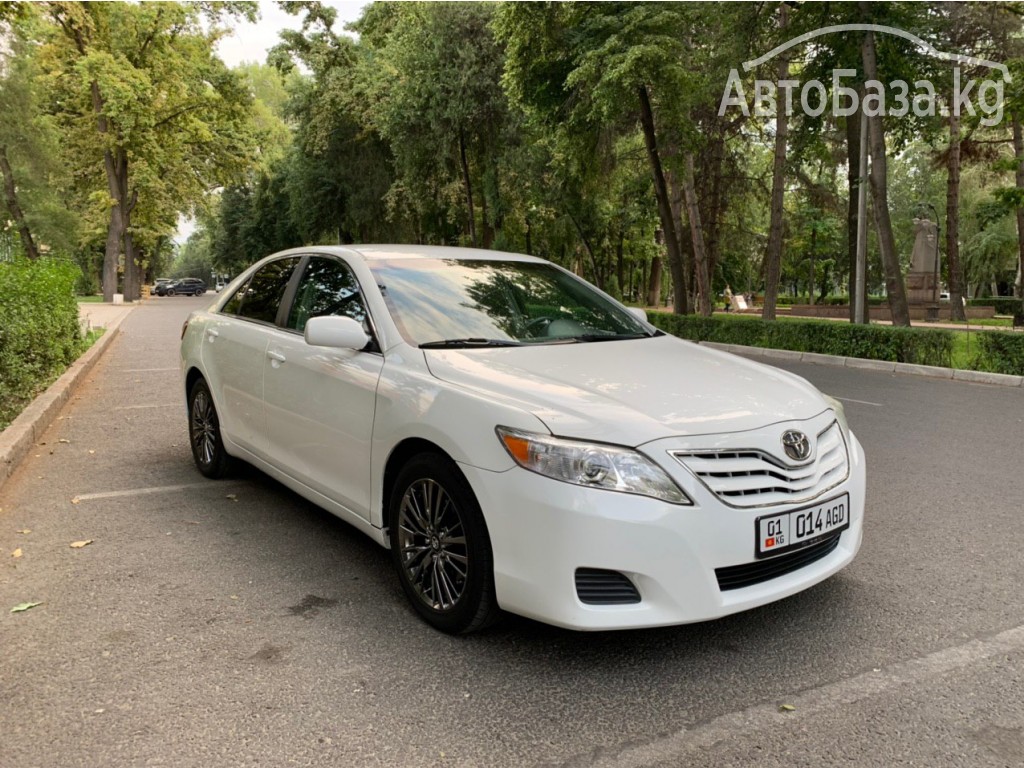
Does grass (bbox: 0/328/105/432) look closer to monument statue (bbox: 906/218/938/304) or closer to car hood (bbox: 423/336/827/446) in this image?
car hood (bbox: 423/336/827/446)

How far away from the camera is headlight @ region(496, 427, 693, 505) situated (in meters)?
2.86

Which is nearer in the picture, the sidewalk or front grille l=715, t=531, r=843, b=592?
front grille l=715, t=531, r=843, b=592

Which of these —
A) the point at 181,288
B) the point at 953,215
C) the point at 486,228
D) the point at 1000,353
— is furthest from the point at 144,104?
the point at 181,288

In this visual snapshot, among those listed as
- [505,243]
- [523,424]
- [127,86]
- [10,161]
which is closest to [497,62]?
[505,243]

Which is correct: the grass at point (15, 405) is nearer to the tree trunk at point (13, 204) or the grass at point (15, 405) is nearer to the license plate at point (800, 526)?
the license plate at point (800, 526)

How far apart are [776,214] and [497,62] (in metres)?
12.2

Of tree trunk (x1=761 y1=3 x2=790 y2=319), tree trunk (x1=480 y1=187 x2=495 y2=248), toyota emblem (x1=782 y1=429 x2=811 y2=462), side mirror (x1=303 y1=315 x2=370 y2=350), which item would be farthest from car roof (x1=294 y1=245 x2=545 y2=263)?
tree trunk (x1=480 y1=187 x2=495 y2=248)

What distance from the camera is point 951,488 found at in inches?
227

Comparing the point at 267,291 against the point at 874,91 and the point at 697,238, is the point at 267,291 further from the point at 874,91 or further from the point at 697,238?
the point at 697,238

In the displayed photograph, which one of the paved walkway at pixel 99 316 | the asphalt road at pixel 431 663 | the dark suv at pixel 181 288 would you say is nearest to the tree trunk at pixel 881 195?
the asphalt road at pixel 431 663

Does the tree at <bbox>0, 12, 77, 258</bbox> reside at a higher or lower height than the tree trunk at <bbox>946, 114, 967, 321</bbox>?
higher

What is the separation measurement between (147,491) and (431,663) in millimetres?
3388

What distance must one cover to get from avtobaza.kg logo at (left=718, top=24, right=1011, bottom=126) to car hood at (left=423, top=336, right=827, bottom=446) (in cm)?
1503

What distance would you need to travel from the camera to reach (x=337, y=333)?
12.5ft
